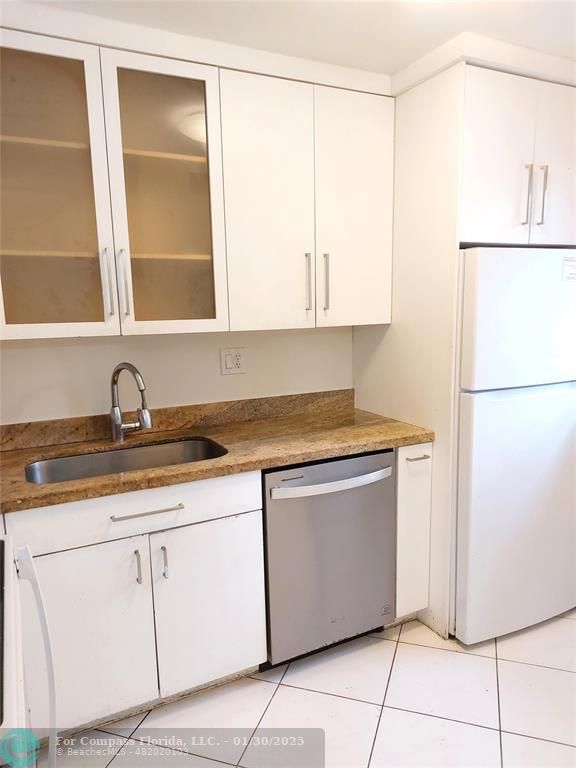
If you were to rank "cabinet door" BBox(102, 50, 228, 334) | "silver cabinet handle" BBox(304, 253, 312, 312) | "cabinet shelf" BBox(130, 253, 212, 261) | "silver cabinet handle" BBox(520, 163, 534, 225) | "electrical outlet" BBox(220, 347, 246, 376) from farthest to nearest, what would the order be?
"electrical outlet" BBox(220, 347, 246, 376), "silver cabinet handle" BBox(304, 253, 312, 312), "silver cabinet handle" BBox(520, 163, 534, 225), "cabinet shelf" BBox(130, 253, 212, 261), "cabinet door" BBox(102, 50, 228, 334)

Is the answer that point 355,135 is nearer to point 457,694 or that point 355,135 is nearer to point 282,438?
point 282,438

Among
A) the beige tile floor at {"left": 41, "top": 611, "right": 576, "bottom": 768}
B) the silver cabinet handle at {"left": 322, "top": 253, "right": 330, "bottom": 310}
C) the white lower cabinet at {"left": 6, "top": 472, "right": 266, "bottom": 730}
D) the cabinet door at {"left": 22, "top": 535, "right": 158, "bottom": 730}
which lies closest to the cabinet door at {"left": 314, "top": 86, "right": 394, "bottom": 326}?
the silver cabinet handle at {"left": 322, "top": 253, "right": 330, "bottom": 310}

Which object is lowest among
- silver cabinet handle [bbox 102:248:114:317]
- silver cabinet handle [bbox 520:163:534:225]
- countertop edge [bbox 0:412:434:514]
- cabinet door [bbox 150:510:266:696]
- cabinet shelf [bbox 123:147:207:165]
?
cabinet door [bbox 150:510:266:696]

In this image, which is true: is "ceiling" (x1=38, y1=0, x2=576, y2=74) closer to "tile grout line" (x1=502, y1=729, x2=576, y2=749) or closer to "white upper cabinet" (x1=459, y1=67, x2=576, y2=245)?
"white upper cabinet" (x1=459, y1=67, x2=576, y2=245)

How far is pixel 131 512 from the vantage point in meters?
1.45

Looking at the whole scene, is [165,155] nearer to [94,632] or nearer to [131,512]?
[131,512]

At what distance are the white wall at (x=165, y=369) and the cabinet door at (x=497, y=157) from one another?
85 centimetres

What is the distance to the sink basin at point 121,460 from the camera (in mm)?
1717

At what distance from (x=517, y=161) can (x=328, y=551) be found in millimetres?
1592

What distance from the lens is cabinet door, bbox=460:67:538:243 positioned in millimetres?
1663

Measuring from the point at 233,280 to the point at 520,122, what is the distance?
1.19 meters

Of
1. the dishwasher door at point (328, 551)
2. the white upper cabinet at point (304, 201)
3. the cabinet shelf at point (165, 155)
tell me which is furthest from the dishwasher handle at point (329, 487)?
the cabinet shelf at point (165, 155)

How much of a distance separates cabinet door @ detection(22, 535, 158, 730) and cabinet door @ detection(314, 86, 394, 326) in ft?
3.77

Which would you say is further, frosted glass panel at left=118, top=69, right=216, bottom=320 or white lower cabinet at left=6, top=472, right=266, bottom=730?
frosted glass panel at left=118, top=69, right=216, bottom=320
